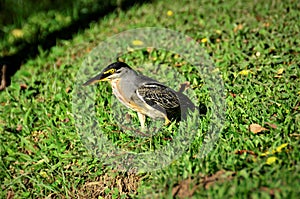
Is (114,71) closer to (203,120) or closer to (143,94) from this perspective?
(143,94)

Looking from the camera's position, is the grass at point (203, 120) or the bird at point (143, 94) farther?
the bird at point (143, 94)

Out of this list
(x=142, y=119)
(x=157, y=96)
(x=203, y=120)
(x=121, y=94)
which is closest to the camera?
(x=157, y=96)

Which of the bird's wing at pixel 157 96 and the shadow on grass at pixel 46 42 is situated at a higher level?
the shadow on grass at pixel 46 42

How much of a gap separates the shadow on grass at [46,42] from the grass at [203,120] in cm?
14

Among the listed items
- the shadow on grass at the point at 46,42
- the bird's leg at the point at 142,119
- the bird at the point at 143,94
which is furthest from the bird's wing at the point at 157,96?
the shadow on grass at the point at 46,42

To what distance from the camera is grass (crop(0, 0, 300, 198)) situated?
3.50 m

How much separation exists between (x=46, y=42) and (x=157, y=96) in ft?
10.8

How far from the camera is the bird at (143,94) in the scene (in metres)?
4.20

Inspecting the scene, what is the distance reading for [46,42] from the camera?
6.85 metres

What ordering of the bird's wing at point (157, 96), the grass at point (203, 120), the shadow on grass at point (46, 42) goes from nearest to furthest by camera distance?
the grass at point (203, 120) → the bird's wing at point (157, 96) → the shadow on grass at point (46, 42)

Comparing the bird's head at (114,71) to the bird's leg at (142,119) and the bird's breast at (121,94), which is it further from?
the bird's leg at (142,119)

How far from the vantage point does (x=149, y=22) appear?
693 centimetres

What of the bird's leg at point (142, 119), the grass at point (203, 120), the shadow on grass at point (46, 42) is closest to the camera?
the grass at point (203, 120)

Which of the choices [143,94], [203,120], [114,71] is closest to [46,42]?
[114,71]
